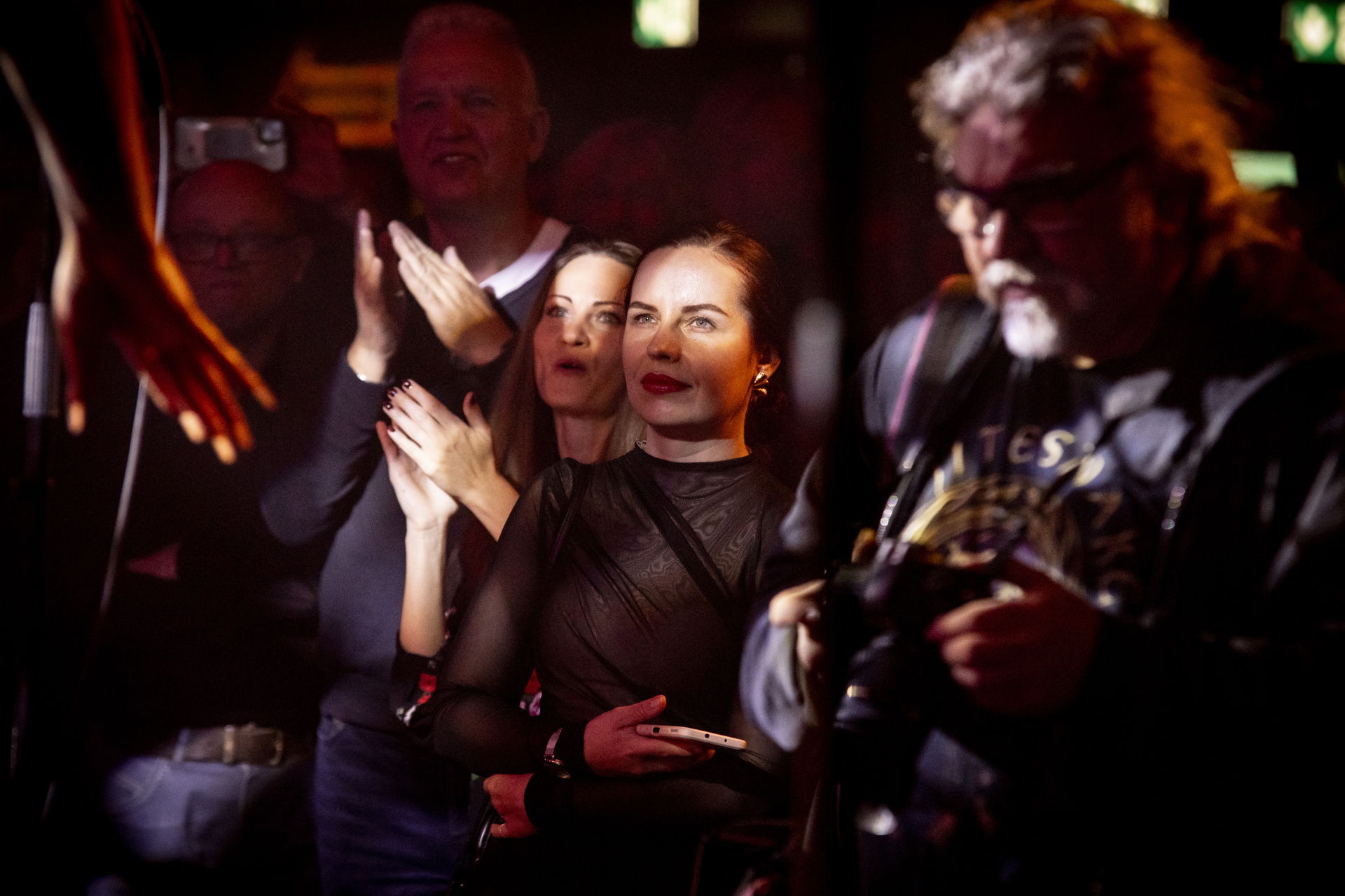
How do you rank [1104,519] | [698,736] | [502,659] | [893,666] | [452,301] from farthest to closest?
[452,301]
[502,659]
[698,736]
[893,666]
[1104,519]

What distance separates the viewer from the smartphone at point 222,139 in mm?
2109

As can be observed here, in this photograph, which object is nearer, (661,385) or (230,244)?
(661,385)

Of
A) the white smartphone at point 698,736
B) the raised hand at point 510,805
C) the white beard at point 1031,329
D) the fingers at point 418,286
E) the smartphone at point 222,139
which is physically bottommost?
the raised hand at point 510,805

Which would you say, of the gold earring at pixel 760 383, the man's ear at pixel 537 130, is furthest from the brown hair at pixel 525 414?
the gold earring at pixel 760 383

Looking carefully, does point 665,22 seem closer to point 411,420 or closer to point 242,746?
point 411,420

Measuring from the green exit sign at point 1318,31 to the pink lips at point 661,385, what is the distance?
4.24 feet

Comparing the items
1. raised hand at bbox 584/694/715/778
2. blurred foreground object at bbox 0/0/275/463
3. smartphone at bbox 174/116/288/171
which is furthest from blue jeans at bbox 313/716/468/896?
smartphone at bbox 174/116/288/171

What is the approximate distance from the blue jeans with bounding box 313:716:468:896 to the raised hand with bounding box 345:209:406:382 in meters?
0.77

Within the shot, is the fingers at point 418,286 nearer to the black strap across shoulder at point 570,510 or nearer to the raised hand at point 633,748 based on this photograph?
the black strap across shoulder at point 570,510

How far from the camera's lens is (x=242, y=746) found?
7.04 ft

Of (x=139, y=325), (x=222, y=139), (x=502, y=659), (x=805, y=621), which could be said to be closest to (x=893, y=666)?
(x=805, y=621)

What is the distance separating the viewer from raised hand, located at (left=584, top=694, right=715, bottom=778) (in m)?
1.88

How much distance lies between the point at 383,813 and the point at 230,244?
1248 mm

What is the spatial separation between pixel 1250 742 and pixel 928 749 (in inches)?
19.4
